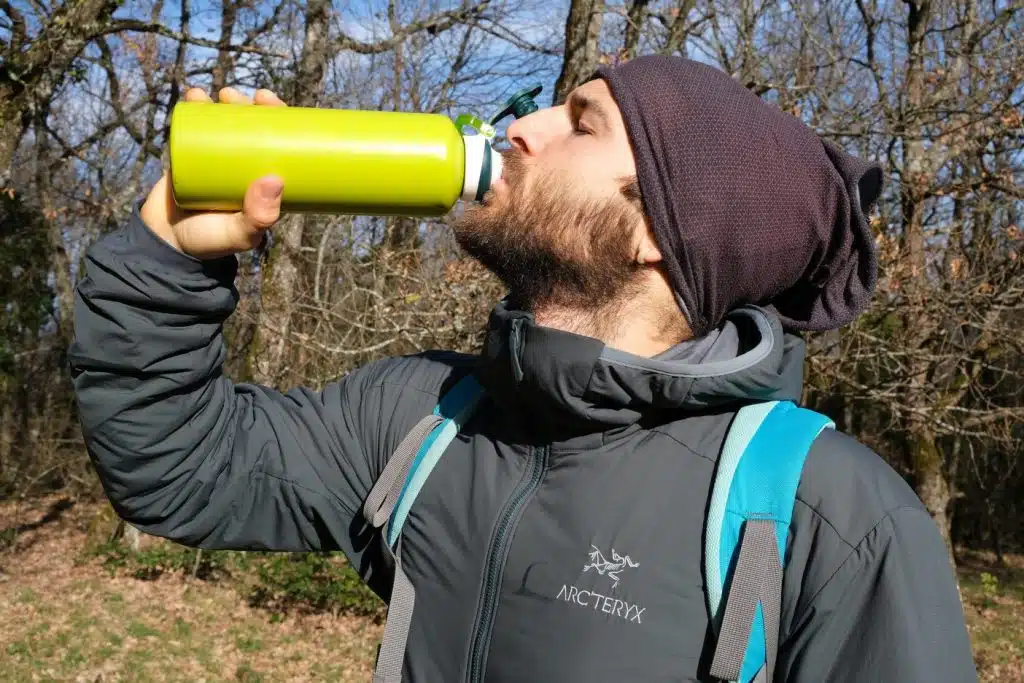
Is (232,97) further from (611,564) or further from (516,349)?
(611,564)

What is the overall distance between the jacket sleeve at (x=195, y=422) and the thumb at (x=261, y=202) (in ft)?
0.43

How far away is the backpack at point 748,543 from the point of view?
127 centimetres

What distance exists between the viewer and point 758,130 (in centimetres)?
169

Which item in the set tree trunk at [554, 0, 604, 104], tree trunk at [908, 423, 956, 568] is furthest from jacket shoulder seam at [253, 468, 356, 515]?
tree trunk at [908, 423, 956, 568]

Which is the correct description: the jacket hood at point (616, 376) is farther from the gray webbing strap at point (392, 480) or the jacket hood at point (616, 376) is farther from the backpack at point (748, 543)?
the gray webbing strap at point (392, 480)

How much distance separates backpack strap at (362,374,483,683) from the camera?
1.56 m

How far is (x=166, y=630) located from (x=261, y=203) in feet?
23.5

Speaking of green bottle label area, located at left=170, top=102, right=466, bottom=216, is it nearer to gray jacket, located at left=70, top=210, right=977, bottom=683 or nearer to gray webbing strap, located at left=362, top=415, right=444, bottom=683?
gray jacket, located at left=70, top=210, right=977, bottom=683

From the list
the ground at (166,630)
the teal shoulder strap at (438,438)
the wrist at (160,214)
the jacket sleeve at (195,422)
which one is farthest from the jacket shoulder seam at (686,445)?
the ground at (166,630)

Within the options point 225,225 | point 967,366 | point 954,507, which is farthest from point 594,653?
point 954,507

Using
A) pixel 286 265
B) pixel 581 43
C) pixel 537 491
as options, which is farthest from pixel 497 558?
pixel 286 265

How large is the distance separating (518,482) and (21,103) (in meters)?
6.27

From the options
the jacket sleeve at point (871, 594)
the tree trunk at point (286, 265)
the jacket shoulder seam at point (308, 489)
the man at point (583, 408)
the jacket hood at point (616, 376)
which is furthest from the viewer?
the tree trunk at point (286, 265)

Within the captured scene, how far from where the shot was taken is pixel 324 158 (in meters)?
1.56
